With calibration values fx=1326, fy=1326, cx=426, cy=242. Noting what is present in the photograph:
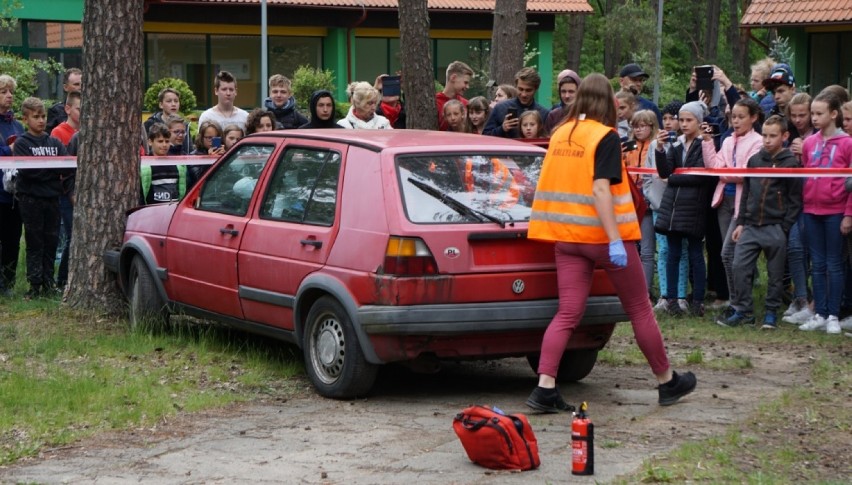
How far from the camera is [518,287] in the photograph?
8.02 m

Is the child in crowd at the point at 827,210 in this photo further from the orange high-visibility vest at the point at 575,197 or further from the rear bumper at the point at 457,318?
the rear bumper at the point at 457,318

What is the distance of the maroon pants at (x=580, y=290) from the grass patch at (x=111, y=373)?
1813 millimetres

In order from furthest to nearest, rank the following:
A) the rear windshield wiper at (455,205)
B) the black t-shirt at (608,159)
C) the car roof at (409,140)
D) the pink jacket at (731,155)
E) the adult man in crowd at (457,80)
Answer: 1. the adult man in crowd at (457,80)
2. the pink jacket at (731,155)
3. the car roof at (409,140)
4. the rear windshield wiper at (455,205)
5. the black t-shirt at (608,159)

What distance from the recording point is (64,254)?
1316 cm

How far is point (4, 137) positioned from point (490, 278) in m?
6.82

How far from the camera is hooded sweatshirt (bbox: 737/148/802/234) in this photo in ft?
37.0

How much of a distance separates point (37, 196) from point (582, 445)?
7.76 metres

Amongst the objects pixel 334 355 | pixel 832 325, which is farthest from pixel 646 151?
pixel 334 355

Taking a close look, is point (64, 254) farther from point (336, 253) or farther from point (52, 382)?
point (336, 253)

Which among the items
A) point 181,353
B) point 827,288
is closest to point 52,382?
point 181,353

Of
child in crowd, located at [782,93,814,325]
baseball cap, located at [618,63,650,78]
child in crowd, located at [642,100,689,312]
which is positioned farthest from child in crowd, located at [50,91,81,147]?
child in crowd, located at [782,93,814,325]

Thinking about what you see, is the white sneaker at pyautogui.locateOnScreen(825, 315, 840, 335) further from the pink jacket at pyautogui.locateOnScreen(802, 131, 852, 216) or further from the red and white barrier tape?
the red and white barrier tape

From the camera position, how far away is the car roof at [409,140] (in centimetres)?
841

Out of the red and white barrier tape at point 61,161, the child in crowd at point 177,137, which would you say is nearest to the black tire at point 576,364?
the red and white barrier tape at point 61,161
